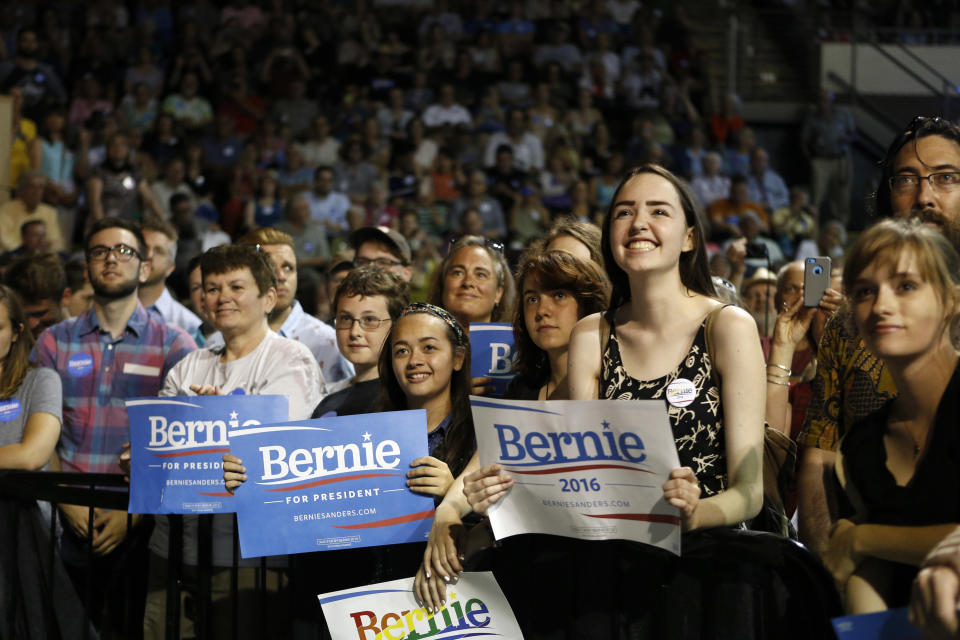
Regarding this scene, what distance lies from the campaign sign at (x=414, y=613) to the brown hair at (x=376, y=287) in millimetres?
1461

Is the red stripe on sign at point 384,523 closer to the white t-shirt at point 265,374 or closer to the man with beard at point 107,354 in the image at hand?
the white t-shirt at point 265,374

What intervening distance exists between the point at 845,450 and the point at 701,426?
17.8 inches

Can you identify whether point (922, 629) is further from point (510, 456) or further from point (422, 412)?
point (422, 412)

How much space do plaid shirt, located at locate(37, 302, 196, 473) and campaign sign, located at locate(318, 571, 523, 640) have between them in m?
1.93

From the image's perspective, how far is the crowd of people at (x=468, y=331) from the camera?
A: 2078 millimetres

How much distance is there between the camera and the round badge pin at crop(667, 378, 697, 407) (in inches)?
99.8

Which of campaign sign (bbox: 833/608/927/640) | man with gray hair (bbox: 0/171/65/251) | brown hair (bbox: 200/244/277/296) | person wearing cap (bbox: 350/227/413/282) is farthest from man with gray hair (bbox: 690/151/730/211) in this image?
campaign sign (bbox: 833/608/927/640)

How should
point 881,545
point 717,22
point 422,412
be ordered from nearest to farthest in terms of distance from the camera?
point 881,545, point 422,412, point 717,22

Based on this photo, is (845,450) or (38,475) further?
(38,475)

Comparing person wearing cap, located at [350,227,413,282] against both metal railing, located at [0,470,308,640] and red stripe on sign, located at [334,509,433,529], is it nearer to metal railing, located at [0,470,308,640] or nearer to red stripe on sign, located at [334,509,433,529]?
metal railing, located at [0,470,308,640]

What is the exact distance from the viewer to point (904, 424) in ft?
6.76

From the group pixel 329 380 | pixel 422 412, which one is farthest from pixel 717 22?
pixel 422 412

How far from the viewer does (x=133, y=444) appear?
3.23 metres

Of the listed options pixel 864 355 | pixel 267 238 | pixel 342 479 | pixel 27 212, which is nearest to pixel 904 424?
pixel 864 355
